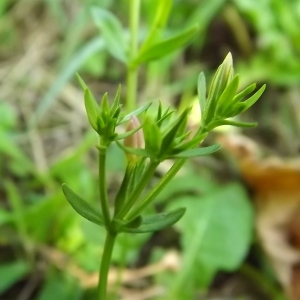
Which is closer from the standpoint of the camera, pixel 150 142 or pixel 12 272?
pixel 150 142

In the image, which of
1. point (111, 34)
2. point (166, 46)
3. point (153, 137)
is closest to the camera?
point (153, 137)

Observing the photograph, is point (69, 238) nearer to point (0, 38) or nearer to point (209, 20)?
point (0, 38)

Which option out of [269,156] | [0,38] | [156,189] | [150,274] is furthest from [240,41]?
[156,189]

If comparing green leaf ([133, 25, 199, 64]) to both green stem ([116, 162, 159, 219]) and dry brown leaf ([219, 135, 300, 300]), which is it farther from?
dry brown leaf ([219, 135, 300, 300])

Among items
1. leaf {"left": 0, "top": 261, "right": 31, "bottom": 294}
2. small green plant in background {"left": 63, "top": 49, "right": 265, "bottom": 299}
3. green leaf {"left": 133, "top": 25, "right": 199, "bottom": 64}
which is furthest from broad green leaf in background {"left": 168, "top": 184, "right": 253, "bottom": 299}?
small green plant in background {"left": 63, "top": 49, "right": 265, "bottom": 299}

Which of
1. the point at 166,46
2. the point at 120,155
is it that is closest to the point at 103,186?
the point at 166,46

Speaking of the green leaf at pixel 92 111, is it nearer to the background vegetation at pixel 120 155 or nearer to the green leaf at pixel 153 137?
the green leaf at pixel 153 137

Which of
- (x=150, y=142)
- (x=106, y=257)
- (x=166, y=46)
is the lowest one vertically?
(x=106, y=257)

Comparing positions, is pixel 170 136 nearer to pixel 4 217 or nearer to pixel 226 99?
pixel 226 99
